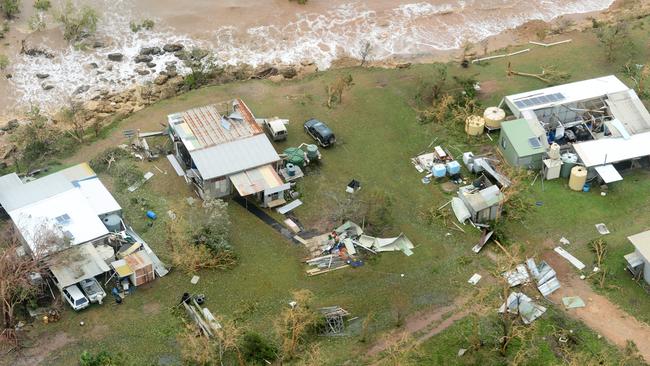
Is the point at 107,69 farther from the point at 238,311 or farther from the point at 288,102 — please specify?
the point at 238,311

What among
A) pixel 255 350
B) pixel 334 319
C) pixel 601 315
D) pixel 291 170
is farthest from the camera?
pixel 291 170

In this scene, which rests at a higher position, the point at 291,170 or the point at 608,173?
the point at 291,170

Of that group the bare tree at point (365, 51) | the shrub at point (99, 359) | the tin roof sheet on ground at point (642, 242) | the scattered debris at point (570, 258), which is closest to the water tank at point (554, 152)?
the scattered debris at point (570, 258)

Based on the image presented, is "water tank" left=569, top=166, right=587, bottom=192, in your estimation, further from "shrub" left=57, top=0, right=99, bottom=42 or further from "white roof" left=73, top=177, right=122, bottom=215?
"shrub" left=57, top=0, right=99, bottom=42

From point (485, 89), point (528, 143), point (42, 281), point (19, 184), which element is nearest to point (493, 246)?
point (528, 143)

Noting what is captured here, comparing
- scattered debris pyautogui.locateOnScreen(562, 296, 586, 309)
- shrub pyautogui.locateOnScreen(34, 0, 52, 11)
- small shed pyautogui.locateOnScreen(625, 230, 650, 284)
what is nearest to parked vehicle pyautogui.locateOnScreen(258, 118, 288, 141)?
scattered debris pyautogui.locateOnScreen(562, 296, 586, 309)

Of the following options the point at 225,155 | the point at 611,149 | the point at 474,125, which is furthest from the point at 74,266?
the point at 611,149

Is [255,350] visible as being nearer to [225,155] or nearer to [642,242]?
[225,155]
